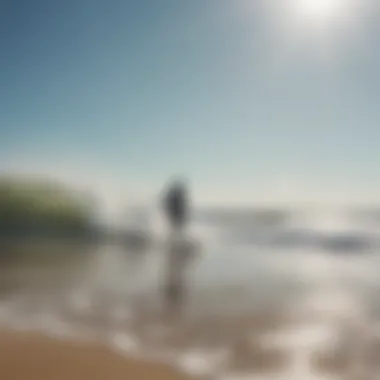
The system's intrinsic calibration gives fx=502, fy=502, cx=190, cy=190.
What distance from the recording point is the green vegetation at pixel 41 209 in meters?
3.12

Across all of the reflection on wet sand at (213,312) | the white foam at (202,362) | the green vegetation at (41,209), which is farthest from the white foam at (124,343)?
the green vegetation at (41,209)

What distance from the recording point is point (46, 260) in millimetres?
2891

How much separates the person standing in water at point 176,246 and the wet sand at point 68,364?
0.48 m

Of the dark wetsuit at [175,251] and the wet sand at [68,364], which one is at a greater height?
the dark wetsuit at [175,251]

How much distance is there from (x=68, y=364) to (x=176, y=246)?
1.69 metres

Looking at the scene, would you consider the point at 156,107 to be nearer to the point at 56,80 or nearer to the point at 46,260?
the point at 56,80

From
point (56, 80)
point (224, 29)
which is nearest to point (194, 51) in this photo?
point (224, 29)

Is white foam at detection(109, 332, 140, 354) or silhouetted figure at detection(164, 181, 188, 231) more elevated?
silhouetted figure at detection(164, 181, 188, 231)

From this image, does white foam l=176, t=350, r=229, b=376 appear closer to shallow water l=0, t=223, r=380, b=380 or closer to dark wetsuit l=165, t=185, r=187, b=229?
shallow water l=0, t=223, r=380, b=380

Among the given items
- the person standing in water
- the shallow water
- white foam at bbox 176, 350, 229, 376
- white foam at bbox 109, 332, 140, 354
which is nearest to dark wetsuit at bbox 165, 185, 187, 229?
the person standing in water

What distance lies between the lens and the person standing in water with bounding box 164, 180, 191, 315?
2.32 metres

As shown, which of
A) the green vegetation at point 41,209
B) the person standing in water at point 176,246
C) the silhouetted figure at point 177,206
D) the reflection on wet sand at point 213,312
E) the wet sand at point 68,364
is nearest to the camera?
the wet sand at point 68,364

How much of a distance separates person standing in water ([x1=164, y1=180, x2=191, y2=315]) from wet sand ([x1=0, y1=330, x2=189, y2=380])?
0.48m

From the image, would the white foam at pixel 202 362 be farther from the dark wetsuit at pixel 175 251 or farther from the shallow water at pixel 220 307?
the dark wetsuit at pixel 175 251
